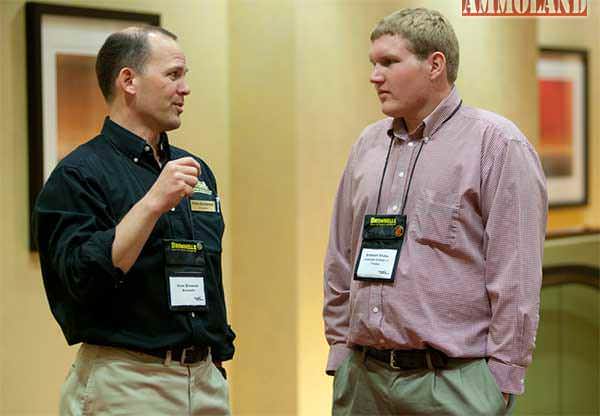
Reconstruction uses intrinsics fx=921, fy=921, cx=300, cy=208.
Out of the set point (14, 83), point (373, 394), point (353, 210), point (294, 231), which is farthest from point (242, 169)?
point (373, 394)

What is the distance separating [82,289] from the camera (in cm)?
233

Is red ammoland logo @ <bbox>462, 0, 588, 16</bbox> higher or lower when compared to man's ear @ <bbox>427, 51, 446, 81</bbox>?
higher

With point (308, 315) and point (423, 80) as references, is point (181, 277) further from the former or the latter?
point (308, 315)

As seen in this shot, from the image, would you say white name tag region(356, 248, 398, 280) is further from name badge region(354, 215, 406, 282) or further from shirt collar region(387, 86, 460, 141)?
shirt collar region(387, 86, 460, 141)

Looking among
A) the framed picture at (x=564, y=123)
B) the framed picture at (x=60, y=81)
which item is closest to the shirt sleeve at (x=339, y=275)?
the framed picture at (x=60, y=81)

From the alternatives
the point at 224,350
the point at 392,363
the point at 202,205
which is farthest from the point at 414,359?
the point at 202,205

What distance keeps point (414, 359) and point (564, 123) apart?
474cm

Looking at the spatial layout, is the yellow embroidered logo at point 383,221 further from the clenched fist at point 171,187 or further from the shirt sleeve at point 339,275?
the clenched fist at point 171,187

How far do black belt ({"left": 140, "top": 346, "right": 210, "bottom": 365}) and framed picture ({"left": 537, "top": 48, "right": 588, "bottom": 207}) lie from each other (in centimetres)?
458

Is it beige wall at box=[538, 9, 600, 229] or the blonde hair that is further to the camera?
beige wall at box=[538, 9, 600, 229]

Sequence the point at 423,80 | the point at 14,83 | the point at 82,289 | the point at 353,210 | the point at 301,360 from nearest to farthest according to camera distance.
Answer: the point at 82,289 < the point at 423,80 < the point at 353,210 < the point at 14,83 < the point at 301,360

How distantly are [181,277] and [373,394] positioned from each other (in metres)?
0.68

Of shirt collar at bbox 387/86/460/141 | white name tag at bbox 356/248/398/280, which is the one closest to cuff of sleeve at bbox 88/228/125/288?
white name tag at bbox 356/248/398/280

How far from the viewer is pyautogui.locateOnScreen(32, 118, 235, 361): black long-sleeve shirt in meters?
2.34
